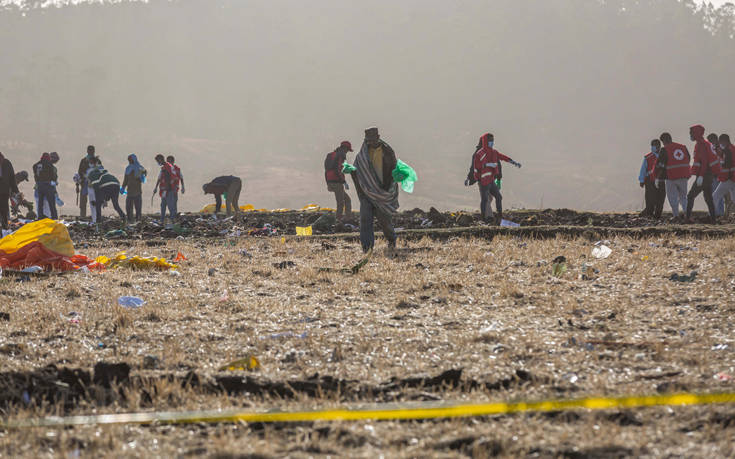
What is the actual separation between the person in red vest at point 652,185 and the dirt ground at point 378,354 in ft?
23.5

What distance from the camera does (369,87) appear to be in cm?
9956

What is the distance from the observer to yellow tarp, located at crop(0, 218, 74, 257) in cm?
890

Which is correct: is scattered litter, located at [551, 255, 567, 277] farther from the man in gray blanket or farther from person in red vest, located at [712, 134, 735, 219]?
person in red vest, located at [712, 134, 735, 219]

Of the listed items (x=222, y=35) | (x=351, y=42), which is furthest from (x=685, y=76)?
(x=222, y=35)

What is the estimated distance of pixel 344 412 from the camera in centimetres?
364

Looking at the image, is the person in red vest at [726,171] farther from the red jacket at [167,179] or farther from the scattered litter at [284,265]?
the red jacket at [167,179]

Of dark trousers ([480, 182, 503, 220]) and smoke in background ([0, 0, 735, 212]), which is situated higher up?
smoke in background ([0, 0, 735, 212])

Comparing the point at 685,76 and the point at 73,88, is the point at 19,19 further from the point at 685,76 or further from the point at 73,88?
the point at 685,76

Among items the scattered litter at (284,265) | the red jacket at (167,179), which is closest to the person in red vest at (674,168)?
the scattered litter at (284,265)

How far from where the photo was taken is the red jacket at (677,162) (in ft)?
45.8

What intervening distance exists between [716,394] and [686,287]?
3.35 m

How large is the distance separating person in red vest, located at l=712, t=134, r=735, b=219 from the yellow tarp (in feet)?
36.1

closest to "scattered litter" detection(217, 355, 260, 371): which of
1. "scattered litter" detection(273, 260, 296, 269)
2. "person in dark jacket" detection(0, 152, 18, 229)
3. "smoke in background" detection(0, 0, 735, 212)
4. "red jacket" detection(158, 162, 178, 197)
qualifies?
"scattered litter" detection(273, 260, 296, 269)

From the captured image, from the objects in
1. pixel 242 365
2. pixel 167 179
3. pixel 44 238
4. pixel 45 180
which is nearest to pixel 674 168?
pixel 167 179
